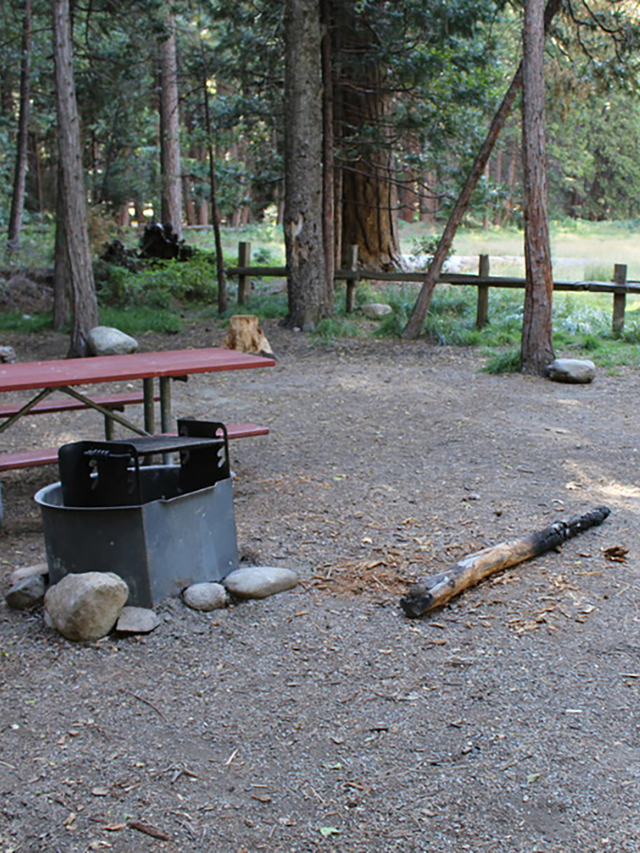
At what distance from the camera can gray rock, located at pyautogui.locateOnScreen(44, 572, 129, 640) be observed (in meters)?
3.43

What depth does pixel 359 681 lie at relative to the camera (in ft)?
10.5

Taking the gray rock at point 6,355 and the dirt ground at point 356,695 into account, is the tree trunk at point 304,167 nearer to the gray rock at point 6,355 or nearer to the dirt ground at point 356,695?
the gray rock at point 6,355

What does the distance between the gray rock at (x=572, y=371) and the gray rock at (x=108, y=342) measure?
5.39m

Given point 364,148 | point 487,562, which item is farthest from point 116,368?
point 364,148

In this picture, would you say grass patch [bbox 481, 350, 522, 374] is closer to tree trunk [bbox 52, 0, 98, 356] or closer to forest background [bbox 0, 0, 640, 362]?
forest background [bbox 0, 0, 640, 362]

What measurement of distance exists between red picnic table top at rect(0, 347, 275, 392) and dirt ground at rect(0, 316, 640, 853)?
2.73 feet

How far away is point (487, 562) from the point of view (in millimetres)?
4074

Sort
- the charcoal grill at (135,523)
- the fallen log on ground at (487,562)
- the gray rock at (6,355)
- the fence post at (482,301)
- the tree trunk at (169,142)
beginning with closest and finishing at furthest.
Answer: the charcoal grill at (135,523)
the fallen log on ground at (487,562)
the gray rock at (6,355)
the fence post at (482,301)
the tree trunk at (169,142)

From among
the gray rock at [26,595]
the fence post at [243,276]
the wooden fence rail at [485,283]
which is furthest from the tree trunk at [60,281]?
the gray rock at [26,595]

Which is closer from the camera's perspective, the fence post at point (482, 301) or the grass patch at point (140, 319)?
the fence post at point (482, 301)

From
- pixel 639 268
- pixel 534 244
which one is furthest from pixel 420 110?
pixel 639 268

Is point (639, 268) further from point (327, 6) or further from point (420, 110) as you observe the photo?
point (327, 6)

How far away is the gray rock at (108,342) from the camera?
36.7 ft

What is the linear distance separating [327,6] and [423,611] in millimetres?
12116
